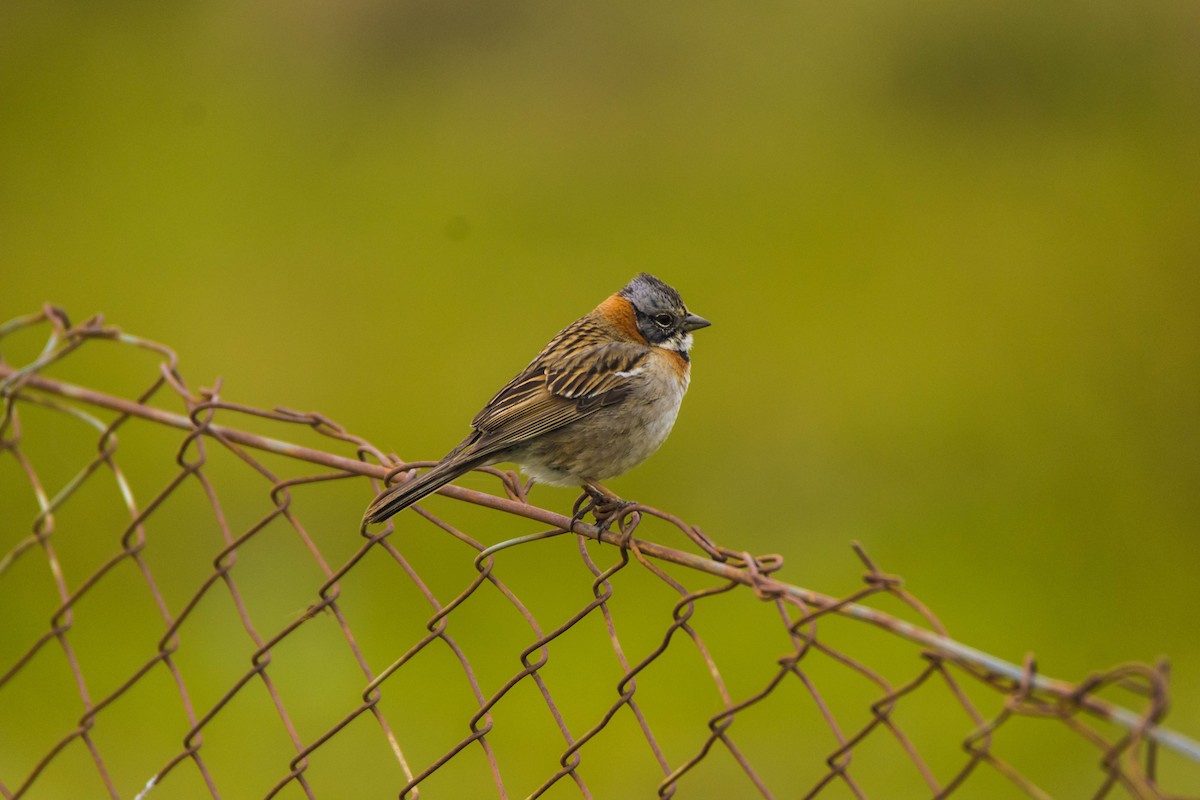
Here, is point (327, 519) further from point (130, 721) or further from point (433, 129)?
point (433, 129)

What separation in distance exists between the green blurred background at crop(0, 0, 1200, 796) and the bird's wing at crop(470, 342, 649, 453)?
3442mm

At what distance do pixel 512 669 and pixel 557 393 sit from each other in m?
2.94

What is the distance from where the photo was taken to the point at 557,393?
4.29m

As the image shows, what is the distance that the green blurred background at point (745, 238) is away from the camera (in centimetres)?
837

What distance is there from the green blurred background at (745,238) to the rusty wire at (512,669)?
3.08ft

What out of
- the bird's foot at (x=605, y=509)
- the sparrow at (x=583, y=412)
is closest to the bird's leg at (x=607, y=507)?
the bird's foot at (x=605, y=509)

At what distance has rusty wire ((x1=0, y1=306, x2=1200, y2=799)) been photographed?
1998mm

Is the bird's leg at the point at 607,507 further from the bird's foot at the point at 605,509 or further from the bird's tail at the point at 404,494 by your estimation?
the bird's tail at the point at 404,494

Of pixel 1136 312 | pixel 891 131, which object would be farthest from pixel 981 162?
pixel 1136 312

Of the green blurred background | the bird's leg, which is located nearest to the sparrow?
the bird's leg

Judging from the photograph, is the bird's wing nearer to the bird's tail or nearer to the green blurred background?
the bird's tail

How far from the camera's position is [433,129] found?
13328 millimetres

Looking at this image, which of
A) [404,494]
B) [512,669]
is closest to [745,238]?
[512,669]

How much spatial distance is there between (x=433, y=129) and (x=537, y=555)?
6452mm
